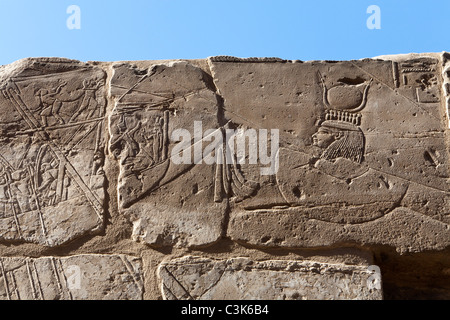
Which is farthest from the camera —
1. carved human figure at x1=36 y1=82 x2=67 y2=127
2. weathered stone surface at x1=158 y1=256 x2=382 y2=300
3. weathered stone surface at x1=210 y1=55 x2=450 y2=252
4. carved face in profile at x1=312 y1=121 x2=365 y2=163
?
carved human figure at x1=36 y1=82 x2=67 y2=127

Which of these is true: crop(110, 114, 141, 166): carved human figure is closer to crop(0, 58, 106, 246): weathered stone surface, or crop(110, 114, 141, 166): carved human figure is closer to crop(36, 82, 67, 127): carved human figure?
crop(0, 58, 106, 246): weathered stone surface

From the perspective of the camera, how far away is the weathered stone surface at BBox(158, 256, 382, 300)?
2957mm

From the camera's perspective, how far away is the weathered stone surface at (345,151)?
10.1ft

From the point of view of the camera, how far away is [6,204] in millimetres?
3203

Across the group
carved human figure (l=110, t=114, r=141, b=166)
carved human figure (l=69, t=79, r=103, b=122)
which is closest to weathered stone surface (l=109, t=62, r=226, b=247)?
carved human figure (l=110, t=114, r=141, b=166)

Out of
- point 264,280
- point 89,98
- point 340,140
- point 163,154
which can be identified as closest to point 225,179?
point 163,154

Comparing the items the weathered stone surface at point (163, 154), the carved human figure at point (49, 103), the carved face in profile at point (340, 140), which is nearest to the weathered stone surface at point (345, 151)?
the carved face in profile at point (340, 140)

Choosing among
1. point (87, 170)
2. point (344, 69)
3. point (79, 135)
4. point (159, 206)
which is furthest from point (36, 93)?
point (344, 69)

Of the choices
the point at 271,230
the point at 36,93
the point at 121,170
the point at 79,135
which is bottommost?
the point at 271,230

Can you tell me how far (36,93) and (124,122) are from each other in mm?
594

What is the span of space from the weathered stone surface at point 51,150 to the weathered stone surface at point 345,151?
2.59ft

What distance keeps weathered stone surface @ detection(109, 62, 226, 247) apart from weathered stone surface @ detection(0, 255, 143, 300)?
201 millimetres

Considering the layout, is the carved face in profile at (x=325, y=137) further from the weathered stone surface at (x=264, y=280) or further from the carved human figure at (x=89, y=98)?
the carved human figure at (x=89, y=98)

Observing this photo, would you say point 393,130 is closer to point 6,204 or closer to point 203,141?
point 203,141
